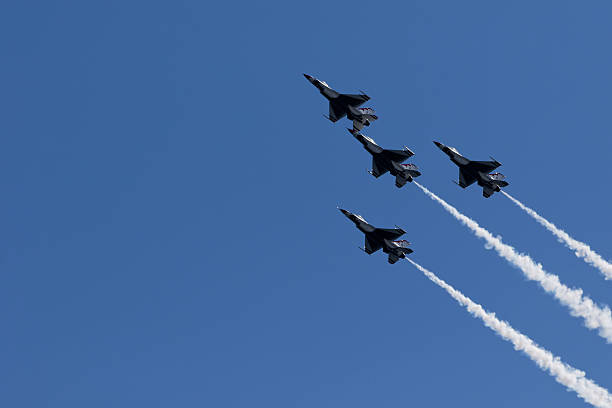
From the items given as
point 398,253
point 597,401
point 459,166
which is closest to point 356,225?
point 398,253

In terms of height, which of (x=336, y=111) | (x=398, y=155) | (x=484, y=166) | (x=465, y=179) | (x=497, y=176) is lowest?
(x=336, y=111)

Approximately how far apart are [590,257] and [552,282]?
19.6 ft

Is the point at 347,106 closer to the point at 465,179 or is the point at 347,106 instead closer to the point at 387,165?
the point at 387,165

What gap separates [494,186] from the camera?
128500mm

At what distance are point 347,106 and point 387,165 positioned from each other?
9910mm

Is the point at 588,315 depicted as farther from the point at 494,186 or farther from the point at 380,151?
the point at 380,151

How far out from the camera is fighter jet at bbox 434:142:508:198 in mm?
128500

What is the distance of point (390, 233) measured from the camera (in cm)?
13038

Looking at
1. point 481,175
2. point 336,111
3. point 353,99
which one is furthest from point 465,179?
point 336,111

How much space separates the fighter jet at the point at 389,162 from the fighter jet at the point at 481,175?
6.40 metres

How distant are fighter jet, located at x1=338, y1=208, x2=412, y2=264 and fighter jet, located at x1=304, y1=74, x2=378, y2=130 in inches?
556

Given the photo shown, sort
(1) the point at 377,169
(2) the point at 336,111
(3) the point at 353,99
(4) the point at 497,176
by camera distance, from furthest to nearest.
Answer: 1. (1) the point at 377,169
2. (2) the point at 336,111
3. (3) the point at 353,99
4. (4) the point at 497,176

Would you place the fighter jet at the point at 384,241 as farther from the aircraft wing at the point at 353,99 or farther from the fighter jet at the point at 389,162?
the aircraft wing at the point at 353,99

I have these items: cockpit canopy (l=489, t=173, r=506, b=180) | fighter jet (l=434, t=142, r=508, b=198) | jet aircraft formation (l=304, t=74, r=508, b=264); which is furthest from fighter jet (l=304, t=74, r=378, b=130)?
cockpit canopy (l=489, t=173, r=506, b=180)
